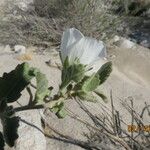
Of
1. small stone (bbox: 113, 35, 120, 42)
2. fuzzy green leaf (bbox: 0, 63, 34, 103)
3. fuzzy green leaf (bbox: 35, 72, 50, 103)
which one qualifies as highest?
fuzzy green leaf (bbox: 35, 72, 50, 103)

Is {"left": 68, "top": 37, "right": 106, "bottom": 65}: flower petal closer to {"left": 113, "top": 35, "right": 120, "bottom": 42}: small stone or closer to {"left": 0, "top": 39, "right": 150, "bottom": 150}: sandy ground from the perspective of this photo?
{"left": 0, "top": 39, "right": 150, "bottom": 150}: sandy ground

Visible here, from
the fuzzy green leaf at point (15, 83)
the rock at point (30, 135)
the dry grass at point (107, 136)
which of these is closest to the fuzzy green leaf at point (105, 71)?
the fuzzy green leaf at point (15, 83)

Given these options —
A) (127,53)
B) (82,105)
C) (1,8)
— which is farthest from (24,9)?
(82,105)

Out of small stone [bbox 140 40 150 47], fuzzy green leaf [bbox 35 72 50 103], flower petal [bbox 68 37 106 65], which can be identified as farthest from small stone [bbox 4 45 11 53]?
flower petal [bbox 68 37 106 65]

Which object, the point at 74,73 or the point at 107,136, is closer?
→ the point at 74,73

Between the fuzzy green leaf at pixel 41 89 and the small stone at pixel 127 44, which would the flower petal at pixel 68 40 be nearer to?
the fuzzy green leaf at pixel 41 89

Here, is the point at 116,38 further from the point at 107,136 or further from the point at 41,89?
the point at 41,89

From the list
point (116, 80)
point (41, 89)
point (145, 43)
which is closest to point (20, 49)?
point (116, 80)
